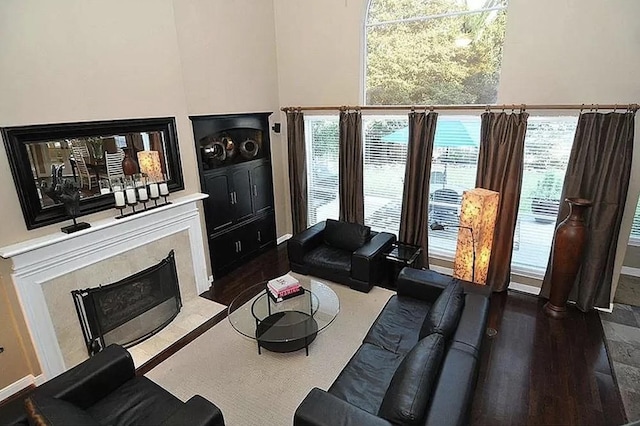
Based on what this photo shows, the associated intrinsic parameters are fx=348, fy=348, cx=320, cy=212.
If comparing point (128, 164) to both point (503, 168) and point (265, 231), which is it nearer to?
point (265, 231)

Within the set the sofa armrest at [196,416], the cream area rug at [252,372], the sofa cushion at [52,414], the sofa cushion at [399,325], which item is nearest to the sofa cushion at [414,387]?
the sofa cushion at [399,325]

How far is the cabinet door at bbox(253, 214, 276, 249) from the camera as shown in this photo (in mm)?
5492

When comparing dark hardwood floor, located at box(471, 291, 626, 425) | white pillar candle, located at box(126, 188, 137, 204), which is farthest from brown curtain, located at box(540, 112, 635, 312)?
white pillar candle, located at box(126, 188, 137, 204)

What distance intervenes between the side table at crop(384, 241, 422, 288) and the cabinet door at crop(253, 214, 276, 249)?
6.85 feet

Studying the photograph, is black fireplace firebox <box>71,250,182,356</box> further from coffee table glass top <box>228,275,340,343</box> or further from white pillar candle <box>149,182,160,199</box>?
coffee table glass top <box>228,275,340,343</box>

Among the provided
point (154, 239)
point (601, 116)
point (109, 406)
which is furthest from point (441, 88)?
point (109, 406)

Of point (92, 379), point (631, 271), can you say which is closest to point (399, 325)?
point (92, 379)

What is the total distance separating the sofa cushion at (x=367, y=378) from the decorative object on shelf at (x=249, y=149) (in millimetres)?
3281

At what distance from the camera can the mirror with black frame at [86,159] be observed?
282 cm

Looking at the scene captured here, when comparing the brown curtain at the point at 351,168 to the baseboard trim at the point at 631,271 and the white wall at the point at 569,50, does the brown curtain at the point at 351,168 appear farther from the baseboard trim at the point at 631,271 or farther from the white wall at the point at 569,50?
the baseboard trim at the point at 631,271

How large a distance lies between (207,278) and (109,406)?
7.95ft

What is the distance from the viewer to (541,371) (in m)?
3.10

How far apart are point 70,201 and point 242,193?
2.33 metres

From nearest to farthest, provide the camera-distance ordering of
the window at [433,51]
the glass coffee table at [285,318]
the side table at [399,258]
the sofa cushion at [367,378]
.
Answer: the sofa cushion at [367,378] → the glass coffee table at [285,318] → the window at [433,51] → the side table at [399,258]
